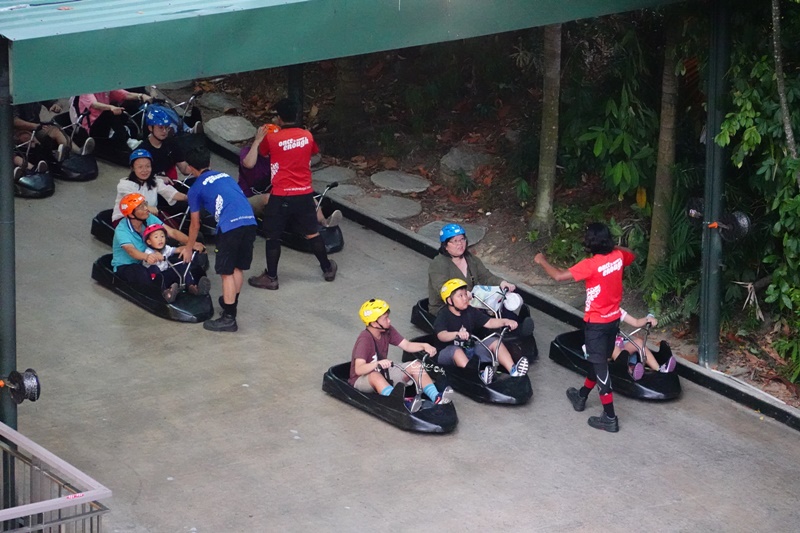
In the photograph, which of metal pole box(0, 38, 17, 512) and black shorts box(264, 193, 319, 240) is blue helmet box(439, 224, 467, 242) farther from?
metal pole box(0, 38, 17, 512)

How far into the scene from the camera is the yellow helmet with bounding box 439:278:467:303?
32.1 feet

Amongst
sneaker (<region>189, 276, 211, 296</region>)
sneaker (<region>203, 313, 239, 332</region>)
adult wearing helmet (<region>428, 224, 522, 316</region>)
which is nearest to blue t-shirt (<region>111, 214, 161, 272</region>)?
sneaker (<region>189, 276, 211, 296</region>)

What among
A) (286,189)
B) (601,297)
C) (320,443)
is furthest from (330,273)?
(601,297)

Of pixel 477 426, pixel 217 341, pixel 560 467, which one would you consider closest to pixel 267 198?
pixel 217 341

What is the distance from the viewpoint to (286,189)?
11.6 m

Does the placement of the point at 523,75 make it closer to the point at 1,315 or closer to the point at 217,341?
the point at 217,341

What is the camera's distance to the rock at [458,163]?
13.8m

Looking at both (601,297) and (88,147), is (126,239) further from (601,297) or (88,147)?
(601,297)

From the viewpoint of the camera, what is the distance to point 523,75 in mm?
14656

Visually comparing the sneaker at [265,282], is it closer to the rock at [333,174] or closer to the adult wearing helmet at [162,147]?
the adult wearing helmet at [162,147]

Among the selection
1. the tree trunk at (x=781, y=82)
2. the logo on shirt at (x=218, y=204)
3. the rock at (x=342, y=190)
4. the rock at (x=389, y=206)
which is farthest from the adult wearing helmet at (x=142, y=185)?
the tree trunk at (x=781, y=82)

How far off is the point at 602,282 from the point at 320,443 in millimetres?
2500

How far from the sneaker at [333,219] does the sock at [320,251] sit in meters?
0.62

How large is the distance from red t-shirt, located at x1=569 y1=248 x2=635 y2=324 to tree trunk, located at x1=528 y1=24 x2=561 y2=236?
3251 mm
